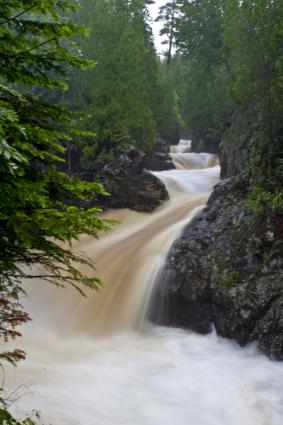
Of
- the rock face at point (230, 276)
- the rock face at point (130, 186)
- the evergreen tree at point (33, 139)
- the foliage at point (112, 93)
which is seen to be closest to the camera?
the evergreen tree at point (33, 139)

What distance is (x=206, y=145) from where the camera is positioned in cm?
3566

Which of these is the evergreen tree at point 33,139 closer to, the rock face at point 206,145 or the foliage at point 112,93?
the foliage at point 112,93

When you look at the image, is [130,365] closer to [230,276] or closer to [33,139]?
[230,276]

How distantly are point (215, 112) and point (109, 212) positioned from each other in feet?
49.5

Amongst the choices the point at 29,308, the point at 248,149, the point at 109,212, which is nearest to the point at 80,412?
the point at 29,308

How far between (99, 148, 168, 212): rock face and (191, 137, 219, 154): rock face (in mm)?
15978

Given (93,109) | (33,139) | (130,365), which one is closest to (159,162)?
(93,109)

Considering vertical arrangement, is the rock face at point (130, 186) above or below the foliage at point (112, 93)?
below

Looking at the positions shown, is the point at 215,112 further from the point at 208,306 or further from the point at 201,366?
the point at 201,366

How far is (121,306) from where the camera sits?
1166 centimetres

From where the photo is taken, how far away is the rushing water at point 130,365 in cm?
682

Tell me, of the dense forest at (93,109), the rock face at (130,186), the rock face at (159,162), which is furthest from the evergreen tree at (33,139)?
the rock face at (159,162)

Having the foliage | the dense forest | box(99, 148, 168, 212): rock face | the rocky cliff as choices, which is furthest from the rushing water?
the foliage

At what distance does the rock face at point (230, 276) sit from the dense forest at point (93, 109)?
28.7 inches
